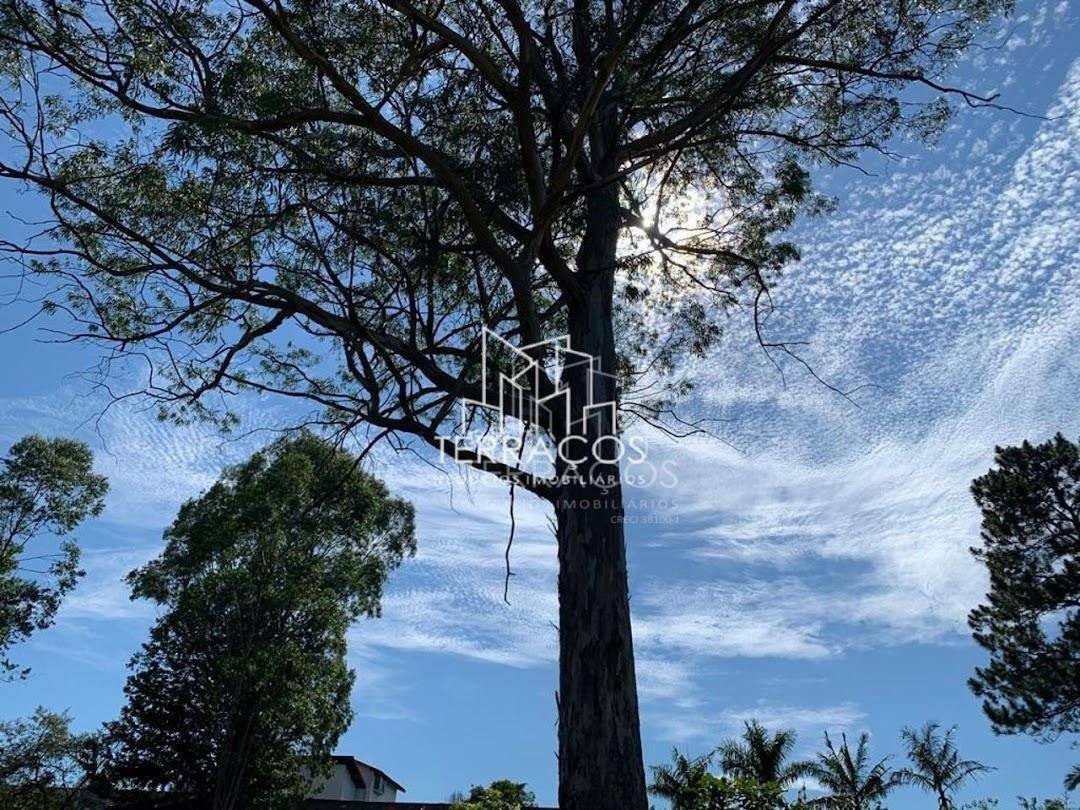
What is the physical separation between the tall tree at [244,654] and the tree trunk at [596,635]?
38.7 ft

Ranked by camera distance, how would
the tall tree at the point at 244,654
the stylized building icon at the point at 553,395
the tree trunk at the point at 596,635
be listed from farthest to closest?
the tall tree at the point at 244,654, the stylized building icon at the point at 553,395, the tree trunk at the point at 596,635

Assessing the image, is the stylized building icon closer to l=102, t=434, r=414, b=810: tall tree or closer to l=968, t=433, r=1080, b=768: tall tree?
l=102, t=434, r=414, b=810: tall tree

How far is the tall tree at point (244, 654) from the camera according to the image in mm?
17375

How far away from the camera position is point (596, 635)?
5410mm

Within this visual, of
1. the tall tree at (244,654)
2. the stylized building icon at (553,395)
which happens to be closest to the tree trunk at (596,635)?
the stylized building icon at (553,395)

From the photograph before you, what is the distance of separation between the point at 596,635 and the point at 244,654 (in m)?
14.1

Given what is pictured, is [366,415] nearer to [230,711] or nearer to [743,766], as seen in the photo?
[230,711]

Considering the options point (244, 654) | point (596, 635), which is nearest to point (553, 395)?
point (596, 635)

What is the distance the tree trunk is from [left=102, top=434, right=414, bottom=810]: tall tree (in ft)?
38.7

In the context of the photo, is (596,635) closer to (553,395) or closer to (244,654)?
(553,395)

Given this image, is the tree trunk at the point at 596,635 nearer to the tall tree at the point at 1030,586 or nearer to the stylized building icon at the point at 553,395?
the stylized building icon at the point at 553,395

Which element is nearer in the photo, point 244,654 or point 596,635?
point 596,635

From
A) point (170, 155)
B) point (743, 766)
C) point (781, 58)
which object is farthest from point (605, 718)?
point (743, 766)

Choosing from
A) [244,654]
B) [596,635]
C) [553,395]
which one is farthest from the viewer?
[244,654]
